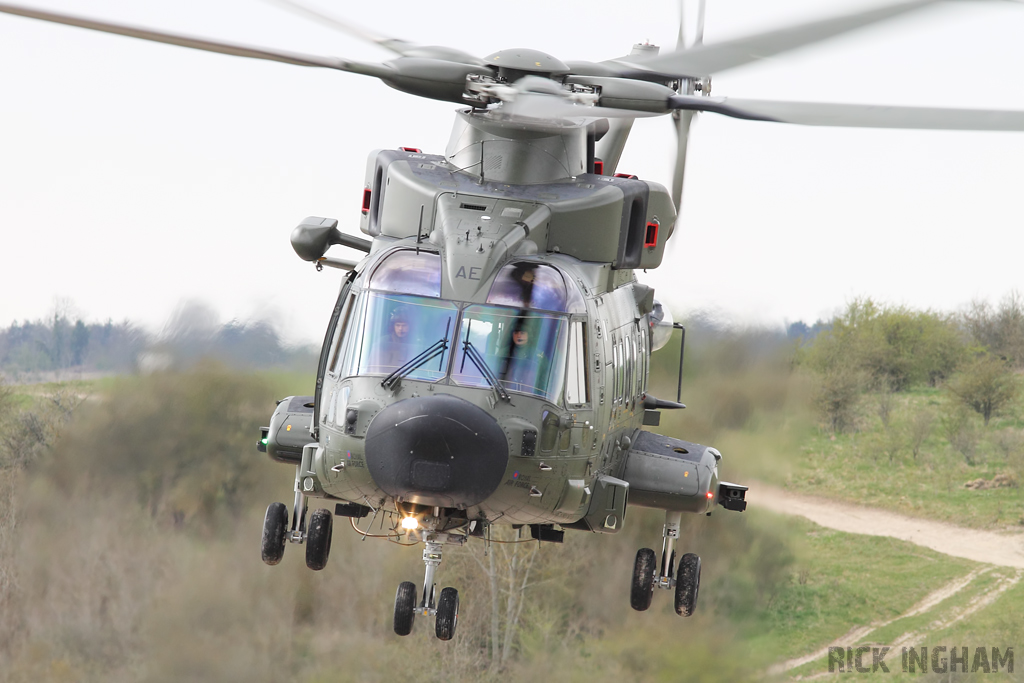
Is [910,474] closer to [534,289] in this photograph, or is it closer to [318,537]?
[318,537]

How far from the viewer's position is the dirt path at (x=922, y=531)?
26891 mm

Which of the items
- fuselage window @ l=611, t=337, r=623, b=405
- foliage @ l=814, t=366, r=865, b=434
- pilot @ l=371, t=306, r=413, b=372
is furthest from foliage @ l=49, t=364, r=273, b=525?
foliage @ l=814, t=366, r=865, b=434

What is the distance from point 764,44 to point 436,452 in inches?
135

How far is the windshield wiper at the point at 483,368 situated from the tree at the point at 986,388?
87.6 ft

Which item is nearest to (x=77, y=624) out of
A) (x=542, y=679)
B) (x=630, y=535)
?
(x=542, y=679)

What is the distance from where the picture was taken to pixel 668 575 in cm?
1133

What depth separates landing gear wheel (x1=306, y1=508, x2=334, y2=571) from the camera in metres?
11.1

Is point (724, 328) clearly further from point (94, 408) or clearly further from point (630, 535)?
point (94, 408)

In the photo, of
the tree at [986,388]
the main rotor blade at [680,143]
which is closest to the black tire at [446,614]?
the main rotor blade at [680,143]

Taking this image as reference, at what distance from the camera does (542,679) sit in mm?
22344

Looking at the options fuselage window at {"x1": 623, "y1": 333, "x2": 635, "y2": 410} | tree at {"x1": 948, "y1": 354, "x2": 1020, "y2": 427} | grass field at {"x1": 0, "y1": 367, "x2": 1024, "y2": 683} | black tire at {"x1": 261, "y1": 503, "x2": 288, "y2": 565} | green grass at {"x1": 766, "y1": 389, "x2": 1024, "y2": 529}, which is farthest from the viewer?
tree at {"x1": 948, "y1": 354, "x2": 1020, "y2": 427}

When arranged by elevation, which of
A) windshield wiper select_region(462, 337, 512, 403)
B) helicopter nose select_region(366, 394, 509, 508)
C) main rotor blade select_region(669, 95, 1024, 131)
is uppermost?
main rotor blade select_region(669, 95, 1024, 131)

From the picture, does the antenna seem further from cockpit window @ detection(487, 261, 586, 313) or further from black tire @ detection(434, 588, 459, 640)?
black tire @ detection(434, 588, 459, 640)

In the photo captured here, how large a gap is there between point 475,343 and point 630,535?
1447cm
